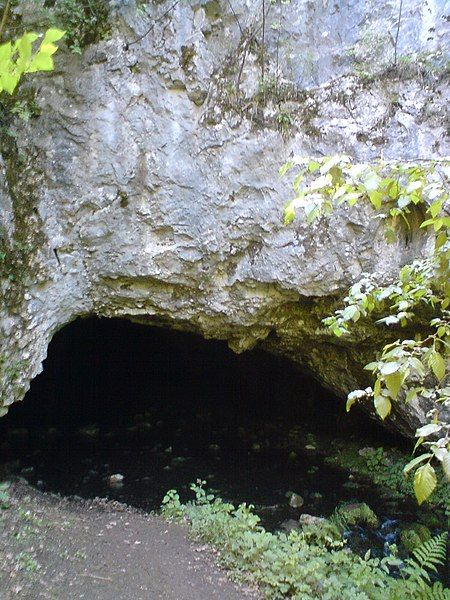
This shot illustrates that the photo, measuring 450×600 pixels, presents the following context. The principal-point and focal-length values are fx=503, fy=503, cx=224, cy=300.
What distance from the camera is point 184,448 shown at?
722cm

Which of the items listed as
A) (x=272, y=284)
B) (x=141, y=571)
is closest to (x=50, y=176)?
(x=272, y=284)

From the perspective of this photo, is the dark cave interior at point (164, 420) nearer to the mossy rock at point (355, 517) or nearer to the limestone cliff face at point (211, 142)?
the mossy rock at point (355, 517)

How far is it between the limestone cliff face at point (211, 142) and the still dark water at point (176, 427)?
2.47 meters

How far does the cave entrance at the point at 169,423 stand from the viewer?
6133 mm

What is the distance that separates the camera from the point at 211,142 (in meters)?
4.57

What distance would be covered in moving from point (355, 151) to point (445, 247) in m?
2.86

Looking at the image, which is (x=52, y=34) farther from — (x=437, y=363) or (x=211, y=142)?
(x=211, y=142)

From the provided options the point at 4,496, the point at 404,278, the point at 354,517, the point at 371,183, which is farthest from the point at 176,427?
the point at 371,183

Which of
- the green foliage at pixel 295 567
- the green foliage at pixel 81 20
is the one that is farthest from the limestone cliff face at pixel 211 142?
the green foliage at pixel 295 567

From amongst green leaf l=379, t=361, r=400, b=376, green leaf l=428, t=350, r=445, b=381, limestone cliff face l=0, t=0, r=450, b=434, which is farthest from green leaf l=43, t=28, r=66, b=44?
limestone cliff face l=0, t=0, r=450, b=434

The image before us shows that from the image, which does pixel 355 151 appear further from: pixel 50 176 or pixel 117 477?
pixel 117 477

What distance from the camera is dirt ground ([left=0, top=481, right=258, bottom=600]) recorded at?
338 cm

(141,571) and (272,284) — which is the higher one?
(272,284)

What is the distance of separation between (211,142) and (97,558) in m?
3.58
